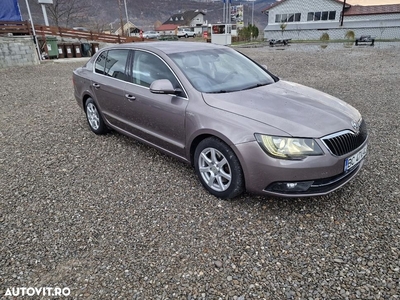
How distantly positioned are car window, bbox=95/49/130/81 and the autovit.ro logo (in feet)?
8.65

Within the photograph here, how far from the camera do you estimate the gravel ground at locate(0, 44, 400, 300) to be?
2125 millimetres

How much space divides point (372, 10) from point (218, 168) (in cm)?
4840

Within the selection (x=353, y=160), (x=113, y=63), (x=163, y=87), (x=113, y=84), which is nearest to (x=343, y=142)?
(x=353, y=160)

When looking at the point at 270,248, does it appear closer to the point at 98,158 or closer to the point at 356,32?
the point at 98,158

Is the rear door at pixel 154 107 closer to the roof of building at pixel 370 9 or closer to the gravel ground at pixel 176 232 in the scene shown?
the gravel ground at pixel 176 232

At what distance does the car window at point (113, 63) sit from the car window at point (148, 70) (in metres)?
0.21

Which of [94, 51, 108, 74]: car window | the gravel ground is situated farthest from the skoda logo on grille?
[94, 51, 108, 74]: car window

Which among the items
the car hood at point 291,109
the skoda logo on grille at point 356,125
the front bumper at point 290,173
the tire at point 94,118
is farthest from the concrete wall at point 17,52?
the skoda logo on grille at point 356,125

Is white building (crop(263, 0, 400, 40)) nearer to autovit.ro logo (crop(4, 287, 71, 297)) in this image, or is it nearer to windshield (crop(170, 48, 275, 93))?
windshield (crop(170, 48, 275, 93))

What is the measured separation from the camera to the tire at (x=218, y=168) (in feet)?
9.12

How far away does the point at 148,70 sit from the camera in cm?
363

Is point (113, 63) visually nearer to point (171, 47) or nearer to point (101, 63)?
point (101, 63)

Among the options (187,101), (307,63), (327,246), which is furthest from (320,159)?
(307,63)

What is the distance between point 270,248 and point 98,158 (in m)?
2.79
